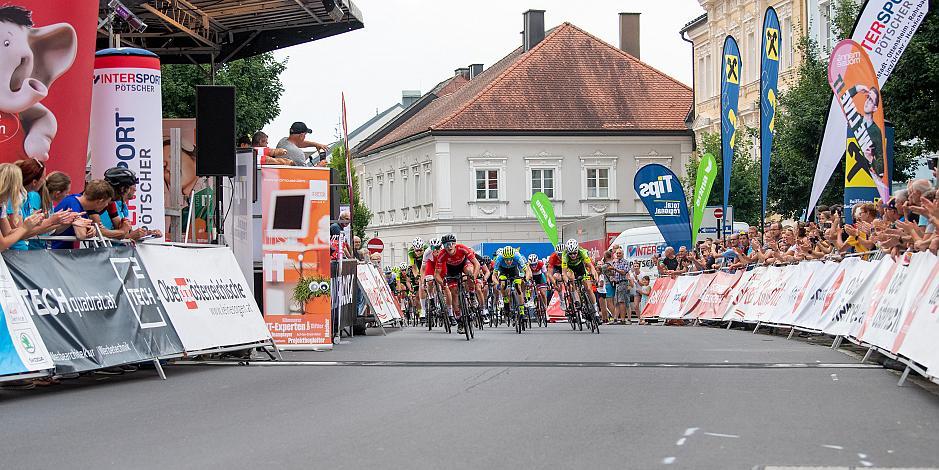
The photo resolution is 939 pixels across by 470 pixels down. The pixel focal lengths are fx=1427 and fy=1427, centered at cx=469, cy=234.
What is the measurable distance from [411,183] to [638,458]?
3101 inches

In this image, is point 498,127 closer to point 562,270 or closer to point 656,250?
point 656,250

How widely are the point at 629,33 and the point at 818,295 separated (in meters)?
72.5

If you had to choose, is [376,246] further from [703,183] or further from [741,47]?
[741,47]

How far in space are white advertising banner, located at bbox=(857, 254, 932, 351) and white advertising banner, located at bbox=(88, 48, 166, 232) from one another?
313 inches

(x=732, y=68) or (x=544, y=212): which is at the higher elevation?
(x=732, y=68)

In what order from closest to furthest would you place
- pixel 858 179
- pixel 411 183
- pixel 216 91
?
1. pixel 216 91
2. pixel 858 179
3. pixel 411 183

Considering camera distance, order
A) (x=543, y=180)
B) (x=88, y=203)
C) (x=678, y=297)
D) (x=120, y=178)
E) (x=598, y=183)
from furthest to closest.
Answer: (x=598, y=183)
(x=543, y=180)
(x=678, y=297)
(x=120, y=178)
(x=88, y=203)

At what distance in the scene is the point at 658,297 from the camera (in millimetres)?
35000

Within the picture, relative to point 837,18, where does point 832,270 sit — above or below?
below

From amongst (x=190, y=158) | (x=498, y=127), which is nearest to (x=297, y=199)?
(x=190, y=158)

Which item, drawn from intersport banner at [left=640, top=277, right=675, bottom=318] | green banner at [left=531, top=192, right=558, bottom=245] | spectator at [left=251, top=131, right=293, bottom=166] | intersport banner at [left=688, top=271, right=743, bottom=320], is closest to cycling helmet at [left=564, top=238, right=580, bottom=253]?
intersport banner at [left=688, top=271, right=743, bottom=320]

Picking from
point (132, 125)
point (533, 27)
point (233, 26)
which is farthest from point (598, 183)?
point (132, 125)

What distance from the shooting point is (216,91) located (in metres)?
16.8

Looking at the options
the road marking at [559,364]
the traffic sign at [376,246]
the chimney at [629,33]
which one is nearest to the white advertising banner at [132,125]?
the road marking at [559,364]
